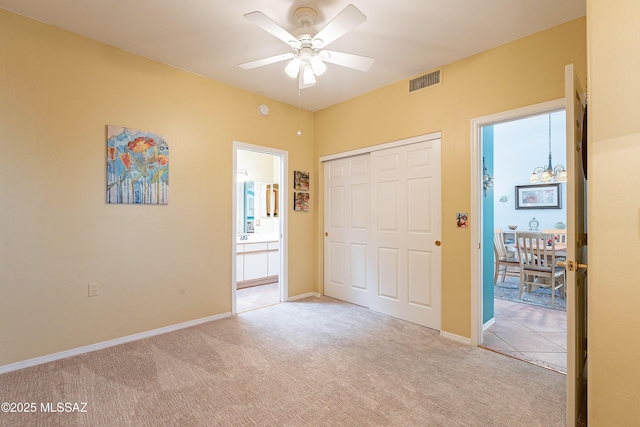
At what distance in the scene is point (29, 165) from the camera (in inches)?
94.7

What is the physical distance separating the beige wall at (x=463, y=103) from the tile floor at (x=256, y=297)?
7.87 ft

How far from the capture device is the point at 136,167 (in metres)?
2.95

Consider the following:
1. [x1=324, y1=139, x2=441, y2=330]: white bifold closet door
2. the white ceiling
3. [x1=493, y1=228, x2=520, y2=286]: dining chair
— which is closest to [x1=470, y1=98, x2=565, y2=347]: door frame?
[x1=324, y1=139, x2=441, y2=330]: white bifold closet door

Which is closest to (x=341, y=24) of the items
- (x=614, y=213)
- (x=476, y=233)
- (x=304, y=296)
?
(x=614, y=213)

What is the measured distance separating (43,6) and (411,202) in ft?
12.0

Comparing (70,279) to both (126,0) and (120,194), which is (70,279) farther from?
(126,0)

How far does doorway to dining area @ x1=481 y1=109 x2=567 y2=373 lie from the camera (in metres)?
2.96

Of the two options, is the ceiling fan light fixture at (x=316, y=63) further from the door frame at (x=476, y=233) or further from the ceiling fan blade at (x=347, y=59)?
the door frame at (x=476, y=233)

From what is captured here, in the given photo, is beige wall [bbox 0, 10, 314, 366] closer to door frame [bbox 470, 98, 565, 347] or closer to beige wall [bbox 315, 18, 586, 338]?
beige wall [bbox 315, 18, 586, 338]

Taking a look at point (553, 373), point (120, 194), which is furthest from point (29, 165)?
point (553, 373)

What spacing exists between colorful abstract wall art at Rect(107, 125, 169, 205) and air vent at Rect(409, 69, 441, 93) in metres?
2.78

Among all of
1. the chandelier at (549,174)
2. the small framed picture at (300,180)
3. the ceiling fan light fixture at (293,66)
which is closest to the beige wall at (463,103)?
the small framed picture at (300,180)

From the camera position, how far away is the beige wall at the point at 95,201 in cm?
236

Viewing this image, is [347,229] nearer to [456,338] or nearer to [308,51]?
[456,338]
